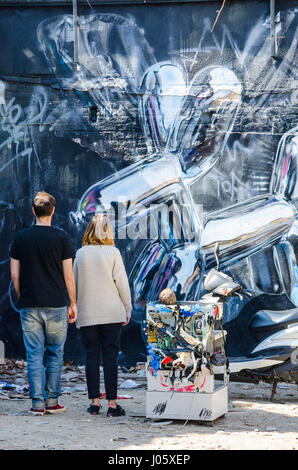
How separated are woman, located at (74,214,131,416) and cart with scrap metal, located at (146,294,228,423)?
1.10 ft

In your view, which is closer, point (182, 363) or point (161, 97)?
point (182, 363)

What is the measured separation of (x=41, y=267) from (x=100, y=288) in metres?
0.57

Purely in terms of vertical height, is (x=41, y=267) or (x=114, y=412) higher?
(x=41, y=267)

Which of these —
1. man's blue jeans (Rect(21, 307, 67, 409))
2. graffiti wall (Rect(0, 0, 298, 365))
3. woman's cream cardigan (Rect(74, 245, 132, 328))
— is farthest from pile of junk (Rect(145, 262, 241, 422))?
graffiti wall (Rect(0, 0, 298, 365))

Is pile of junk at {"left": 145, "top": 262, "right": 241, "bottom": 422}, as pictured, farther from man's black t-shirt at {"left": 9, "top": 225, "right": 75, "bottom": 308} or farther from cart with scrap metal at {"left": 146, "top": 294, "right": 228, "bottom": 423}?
man's black t-shirt at {"left": 9, "top": 225, "right": 75, "bottom": 308}

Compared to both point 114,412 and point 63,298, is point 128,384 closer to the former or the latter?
point 114,412

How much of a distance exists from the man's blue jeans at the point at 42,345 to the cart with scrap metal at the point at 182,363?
33.9 inches

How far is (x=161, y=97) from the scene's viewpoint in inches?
395

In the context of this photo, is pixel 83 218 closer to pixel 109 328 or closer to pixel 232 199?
pixel 232 199

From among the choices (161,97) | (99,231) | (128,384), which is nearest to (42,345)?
(99,231)

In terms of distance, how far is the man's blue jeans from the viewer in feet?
23.2

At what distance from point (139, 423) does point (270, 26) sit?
5.43m
